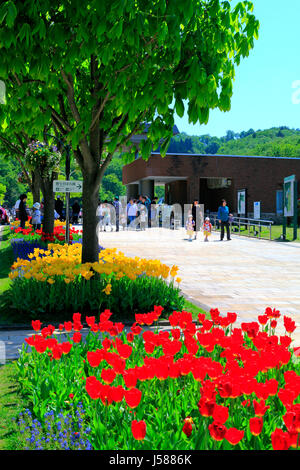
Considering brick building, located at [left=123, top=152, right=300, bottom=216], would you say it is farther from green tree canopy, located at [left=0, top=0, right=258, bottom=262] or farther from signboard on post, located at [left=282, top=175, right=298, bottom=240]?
green tree canopy, located at [left=0, top=0, right=258, bottom=262]

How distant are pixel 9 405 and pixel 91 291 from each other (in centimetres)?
347

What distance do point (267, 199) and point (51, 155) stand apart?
121ft

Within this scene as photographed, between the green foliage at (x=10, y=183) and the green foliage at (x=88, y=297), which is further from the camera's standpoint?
the green foliage at (x=10, y=183)

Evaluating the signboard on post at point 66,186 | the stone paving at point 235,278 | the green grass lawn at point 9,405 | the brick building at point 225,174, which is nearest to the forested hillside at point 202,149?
the brick building at point 225,174

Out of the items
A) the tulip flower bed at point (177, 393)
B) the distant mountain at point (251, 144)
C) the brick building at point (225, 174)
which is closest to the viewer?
the tulip flower bed at point (177, 393)

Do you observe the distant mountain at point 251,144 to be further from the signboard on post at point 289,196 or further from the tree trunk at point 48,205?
the tree trunk at point 48,205

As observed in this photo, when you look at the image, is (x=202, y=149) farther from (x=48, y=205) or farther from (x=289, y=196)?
(x=48, y=205)

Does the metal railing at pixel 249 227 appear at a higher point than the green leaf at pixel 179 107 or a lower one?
lower

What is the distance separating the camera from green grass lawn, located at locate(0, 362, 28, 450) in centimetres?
315

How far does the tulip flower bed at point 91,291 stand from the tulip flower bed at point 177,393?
2.72 m

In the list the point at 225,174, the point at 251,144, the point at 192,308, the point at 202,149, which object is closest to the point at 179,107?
the point at 192,308

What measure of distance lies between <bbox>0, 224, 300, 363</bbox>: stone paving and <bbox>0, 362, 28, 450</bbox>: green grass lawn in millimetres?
546

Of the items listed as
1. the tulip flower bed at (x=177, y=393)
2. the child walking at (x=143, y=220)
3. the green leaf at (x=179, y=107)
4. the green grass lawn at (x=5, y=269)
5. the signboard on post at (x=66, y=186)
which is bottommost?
the green grass lawn at (x=5, y=269)

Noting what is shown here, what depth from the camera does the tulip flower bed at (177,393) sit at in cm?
236
